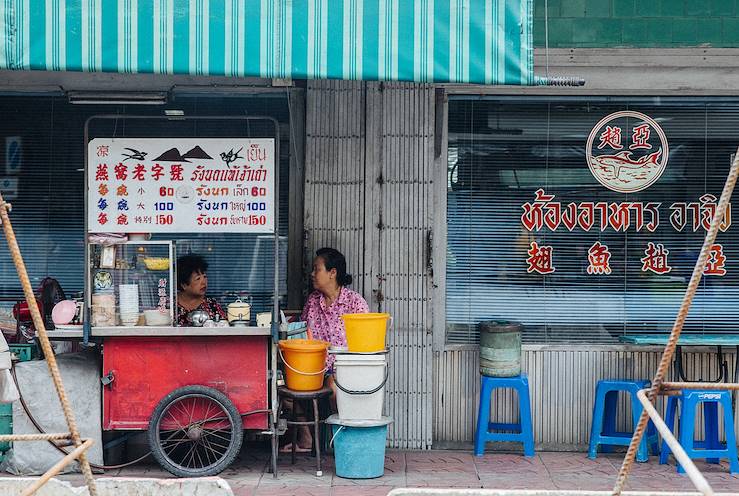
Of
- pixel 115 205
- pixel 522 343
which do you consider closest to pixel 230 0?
pixel 115 205

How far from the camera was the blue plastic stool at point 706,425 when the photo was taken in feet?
24.3

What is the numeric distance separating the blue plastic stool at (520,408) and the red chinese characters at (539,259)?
0.91 m

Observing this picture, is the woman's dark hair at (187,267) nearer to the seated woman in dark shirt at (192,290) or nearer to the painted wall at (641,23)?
the seated woman in dark shirt at (192,290)

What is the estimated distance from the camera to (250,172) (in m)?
7.05

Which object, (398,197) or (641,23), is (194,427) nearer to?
(398,197)

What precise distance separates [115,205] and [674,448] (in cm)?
439

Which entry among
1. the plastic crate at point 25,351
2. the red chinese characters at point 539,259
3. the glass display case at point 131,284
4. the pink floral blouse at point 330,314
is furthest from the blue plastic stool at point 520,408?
the plastic crate at point 25,351

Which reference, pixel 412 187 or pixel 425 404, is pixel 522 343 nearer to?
pixel 425 404

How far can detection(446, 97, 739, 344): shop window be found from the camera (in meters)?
8.09

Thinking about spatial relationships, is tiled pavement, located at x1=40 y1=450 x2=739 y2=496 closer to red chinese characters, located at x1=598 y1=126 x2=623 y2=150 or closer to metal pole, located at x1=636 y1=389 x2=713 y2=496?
red chinese characters, located at x1=598 y1=126 x2=623 y2=150

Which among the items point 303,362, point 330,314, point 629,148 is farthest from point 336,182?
A: point 629,148

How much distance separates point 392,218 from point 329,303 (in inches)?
33.8

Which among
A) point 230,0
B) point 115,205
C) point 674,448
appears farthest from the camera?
point 115,205

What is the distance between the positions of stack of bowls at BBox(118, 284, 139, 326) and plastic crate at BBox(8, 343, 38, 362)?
0.87 metres
